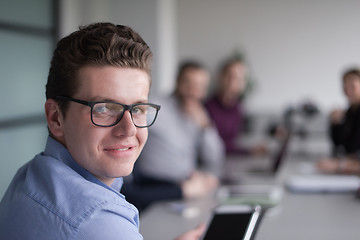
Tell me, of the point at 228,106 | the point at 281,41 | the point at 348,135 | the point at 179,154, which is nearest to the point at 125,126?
the point at 179,154

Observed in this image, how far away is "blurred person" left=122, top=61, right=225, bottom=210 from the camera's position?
2.09 meters

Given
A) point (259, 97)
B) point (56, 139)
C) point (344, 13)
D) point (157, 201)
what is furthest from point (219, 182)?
point (344, 13)

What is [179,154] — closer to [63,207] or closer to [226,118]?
[226,118]

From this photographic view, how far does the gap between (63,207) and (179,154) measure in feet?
5.94

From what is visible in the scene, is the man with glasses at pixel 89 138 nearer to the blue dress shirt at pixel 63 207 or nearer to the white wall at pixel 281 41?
the blue dress shirt at pixel 63 207

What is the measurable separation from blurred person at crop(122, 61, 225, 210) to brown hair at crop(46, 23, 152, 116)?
48.9 inches

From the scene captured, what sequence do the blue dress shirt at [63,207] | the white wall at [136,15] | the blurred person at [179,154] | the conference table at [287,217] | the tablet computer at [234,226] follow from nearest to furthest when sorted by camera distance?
the blue dress shirt at [63,207] → the tablet computer at [234,226] → the conference table at [287,217] → the blurred person at [179,154] → the white wall at [136,15]

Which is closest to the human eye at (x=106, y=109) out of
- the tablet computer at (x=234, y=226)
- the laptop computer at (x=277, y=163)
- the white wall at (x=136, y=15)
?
the tablet computer at (x=234, y=226)

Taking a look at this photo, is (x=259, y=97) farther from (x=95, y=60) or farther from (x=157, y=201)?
(x=95, y=60)

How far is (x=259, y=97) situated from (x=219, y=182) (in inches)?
152

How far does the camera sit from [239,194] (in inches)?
84.6

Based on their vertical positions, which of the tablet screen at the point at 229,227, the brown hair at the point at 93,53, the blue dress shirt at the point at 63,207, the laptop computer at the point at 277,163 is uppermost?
the brown hair at the point at 93,53

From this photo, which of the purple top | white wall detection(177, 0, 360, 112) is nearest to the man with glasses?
the purple top

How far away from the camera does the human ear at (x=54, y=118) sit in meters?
0.81
